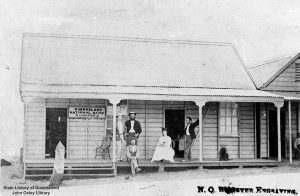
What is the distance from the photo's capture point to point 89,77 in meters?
18.0

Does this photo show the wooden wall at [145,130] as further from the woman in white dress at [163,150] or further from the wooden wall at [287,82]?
the woman in white dress at [163,150]

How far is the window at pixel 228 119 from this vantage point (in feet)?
61.9

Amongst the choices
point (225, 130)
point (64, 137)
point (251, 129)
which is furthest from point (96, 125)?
point (251, 129)

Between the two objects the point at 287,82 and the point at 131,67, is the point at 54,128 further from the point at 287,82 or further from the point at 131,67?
the point at 287,82

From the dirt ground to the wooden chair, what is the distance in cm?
108

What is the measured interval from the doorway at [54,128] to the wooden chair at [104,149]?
1.32 meters

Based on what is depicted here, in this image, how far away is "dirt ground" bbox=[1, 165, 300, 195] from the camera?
14695 millimetres

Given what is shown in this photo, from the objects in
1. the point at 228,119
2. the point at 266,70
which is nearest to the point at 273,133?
the point at 228,119

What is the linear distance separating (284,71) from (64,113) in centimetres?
919

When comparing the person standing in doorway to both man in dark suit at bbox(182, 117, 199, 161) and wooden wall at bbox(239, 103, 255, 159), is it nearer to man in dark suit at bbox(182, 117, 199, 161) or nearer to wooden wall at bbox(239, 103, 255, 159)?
man in dark suit at bbox(182, 117, 199, 161)

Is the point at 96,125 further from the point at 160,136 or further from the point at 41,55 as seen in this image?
the point at 41,55

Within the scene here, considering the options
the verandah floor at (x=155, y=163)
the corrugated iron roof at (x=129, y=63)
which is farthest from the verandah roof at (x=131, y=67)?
the verandah floor at (x=155, y=163)

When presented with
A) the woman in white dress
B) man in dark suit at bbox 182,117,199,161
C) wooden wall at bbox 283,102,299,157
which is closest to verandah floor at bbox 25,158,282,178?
the woman in white dress

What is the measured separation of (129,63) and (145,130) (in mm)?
3012
